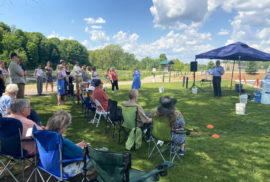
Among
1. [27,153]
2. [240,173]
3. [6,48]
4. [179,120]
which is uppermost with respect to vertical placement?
[6,48]

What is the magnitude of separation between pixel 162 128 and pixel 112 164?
1581mm

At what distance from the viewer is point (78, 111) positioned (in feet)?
23.3

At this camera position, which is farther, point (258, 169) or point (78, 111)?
point (78, 111)

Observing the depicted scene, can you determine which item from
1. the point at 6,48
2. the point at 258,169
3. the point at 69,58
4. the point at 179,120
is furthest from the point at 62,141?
the point at 69,58

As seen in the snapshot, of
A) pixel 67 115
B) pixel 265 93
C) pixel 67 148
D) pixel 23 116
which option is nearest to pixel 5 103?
pixel 23 116

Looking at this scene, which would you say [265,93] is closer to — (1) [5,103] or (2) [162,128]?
(2) [162,128]

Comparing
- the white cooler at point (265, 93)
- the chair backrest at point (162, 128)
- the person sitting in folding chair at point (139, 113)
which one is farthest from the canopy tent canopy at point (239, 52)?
the chair backrest at point (162, 128)

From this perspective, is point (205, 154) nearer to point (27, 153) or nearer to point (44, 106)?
point (27, 153)

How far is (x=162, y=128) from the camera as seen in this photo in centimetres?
316

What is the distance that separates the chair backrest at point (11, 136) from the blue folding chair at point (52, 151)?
0.38 meters

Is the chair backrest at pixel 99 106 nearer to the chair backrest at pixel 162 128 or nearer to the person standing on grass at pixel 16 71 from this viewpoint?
the chair backrest at pixel 162 128

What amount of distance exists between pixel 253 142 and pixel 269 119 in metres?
2.43

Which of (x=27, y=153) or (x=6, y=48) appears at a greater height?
(x=6, y=48)

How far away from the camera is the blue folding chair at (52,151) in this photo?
1.97 metres
